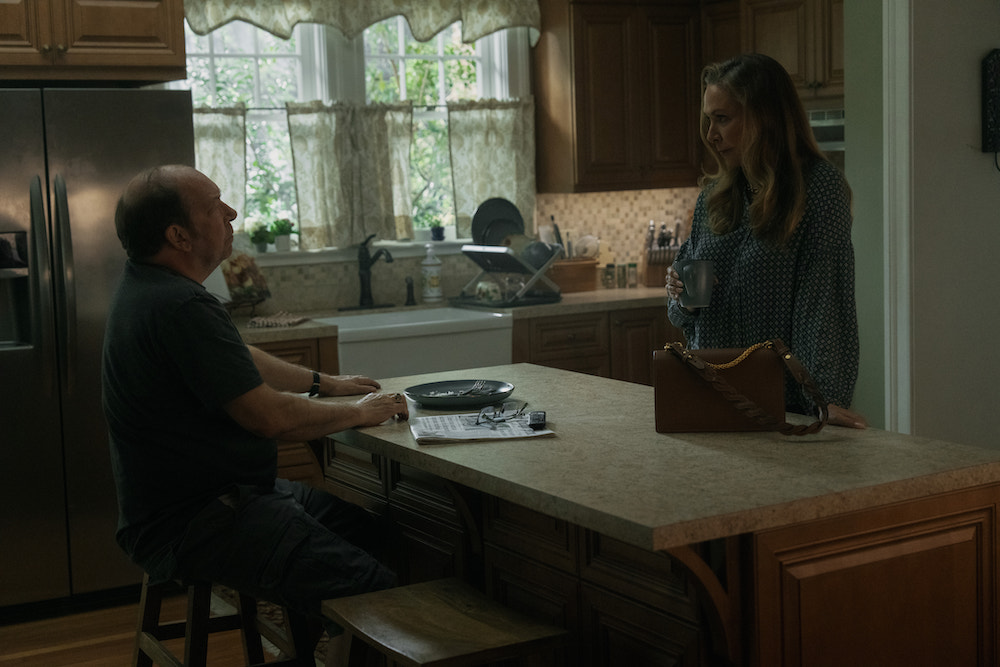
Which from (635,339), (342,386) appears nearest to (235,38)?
(635,339)

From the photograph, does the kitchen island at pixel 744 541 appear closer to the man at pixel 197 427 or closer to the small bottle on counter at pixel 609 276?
the man at pixel 197 427

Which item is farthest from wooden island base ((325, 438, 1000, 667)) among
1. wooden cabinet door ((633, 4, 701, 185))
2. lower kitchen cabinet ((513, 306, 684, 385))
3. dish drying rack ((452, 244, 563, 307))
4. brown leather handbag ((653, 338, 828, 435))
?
wooden cabinet door ((633, 4, 701, 185))

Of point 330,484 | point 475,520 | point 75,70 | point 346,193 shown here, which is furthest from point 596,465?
point 346,193

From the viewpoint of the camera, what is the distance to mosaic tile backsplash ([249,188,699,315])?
205 inches

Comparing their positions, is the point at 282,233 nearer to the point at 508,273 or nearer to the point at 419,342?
the point at 419,342

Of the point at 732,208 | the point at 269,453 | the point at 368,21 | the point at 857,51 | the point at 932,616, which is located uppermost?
the point at 368,21

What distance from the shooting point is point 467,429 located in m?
2.37

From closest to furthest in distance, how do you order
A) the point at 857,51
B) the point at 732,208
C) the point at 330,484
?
the point at 732,208
the point at 330,484
the point at 857,51

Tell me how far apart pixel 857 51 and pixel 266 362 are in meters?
2.62

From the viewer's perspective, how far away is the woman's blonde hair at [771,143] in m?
2.61

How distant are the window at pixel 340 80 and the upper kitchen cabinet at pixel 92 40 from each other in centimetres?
90

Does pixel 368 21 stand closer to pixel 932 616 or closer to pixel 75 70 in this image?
pixel 75 70

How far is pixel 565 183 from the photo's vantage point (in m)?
5.54

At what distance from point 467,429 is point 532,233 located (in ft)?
11.2
